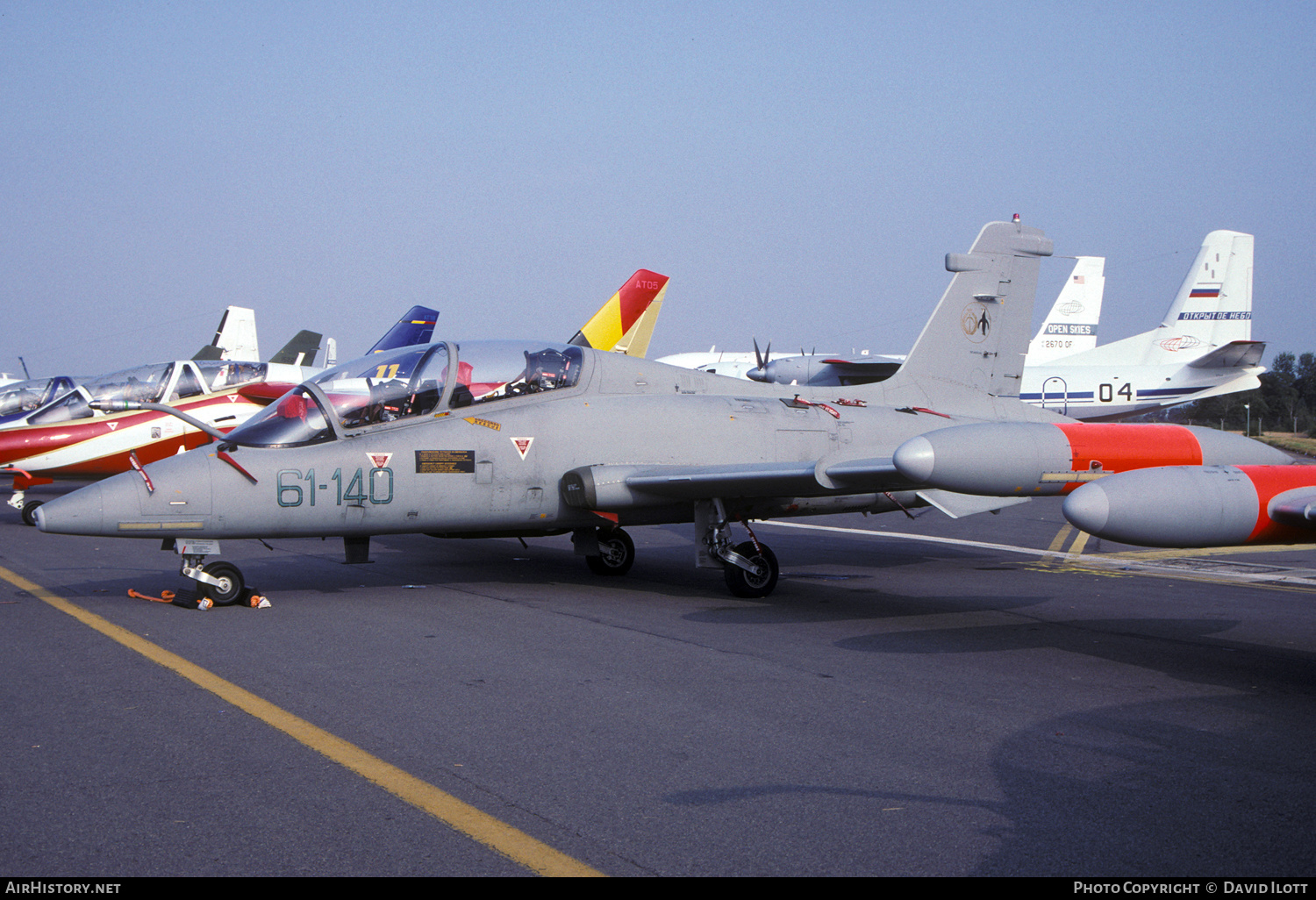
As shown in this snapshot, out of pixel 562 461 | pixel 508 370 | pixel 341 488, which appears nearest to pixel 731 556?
pixel 562 461

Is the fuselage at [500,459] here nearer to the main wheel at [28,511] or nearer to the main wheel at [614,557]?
the main wheel at [614,557]

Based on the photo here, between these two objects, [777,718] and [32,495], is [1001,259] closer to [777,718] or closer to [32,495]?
[777,718]

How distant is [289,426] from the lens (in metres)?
8.85

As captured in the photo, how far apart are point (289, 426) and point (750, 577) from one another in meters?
4.64

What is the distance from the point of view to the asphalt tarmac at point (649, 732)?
3.66 meters

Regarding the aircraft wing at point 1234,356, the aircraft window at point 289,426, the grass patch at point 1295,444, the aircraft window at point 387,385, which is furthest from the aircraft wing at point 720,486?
the grass patch at point 1295,444

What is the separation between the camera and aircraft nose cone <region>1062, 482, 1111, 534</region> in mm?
5520

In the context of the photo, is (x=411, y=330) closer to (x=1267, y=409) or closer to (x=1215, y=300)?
(x=1215, y=300)

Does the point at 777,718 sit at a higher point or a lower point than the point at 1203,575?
higher

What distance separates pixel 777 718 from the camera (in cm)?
Result: 547

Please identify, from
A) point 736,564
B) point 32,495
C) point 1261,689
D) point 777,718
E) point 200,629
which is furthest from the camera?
point 32,495

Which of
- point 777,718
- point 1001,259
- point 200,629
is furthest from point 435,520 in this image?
point 1001,259
